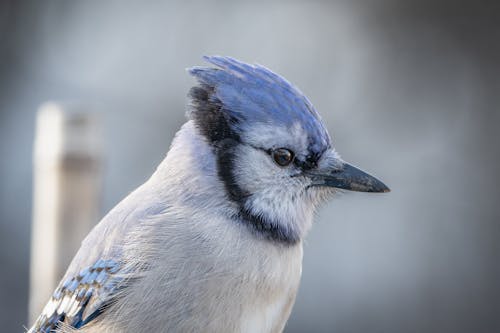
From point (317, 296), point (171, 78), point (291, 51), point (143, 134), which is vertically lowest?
point (317, 296)

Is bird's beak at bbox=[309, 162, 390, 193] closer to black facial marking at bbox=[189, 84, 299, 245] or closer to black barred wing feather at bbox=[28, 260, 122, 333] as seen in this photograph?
black facial marking at bbox=[189, 84, 299, 245]

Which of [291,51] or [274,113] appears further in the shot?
[291,51]

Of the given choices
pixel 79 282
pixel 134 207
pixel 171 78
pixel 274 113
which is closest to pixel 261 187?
pixel 274 113

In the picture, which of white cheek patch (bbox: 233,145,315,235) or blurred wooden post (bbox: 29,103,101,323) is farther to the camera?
blurred wooden post (bbox: 29,103,101,323)

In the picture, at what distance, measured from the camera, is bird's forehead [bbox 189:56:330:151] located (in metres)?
1.61

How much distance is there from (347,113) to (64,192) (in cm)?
263

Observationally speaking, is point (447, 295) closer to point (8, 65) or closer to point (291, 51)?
point (291, 51)

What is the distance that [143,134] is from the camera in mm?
4645

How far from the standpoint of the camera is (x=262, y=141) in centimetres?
163

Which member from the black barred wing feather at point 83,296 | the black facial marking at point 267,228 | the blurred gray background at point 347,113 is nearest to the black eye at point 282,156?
the black facial marking at point 267,228

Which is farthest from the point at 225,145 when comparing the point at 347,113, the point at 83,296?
the point at 347,113

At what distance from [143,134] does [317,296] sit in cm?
124

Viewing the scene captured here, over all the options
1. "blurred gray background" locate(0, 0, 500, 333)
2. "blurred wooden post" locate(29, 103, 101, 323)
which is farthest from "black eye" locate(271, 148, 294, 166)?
"blurred gray background" locate(0, 0, 500, 333)

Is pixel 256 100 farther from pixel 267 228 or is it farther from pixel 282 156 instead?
pixel 267 228
